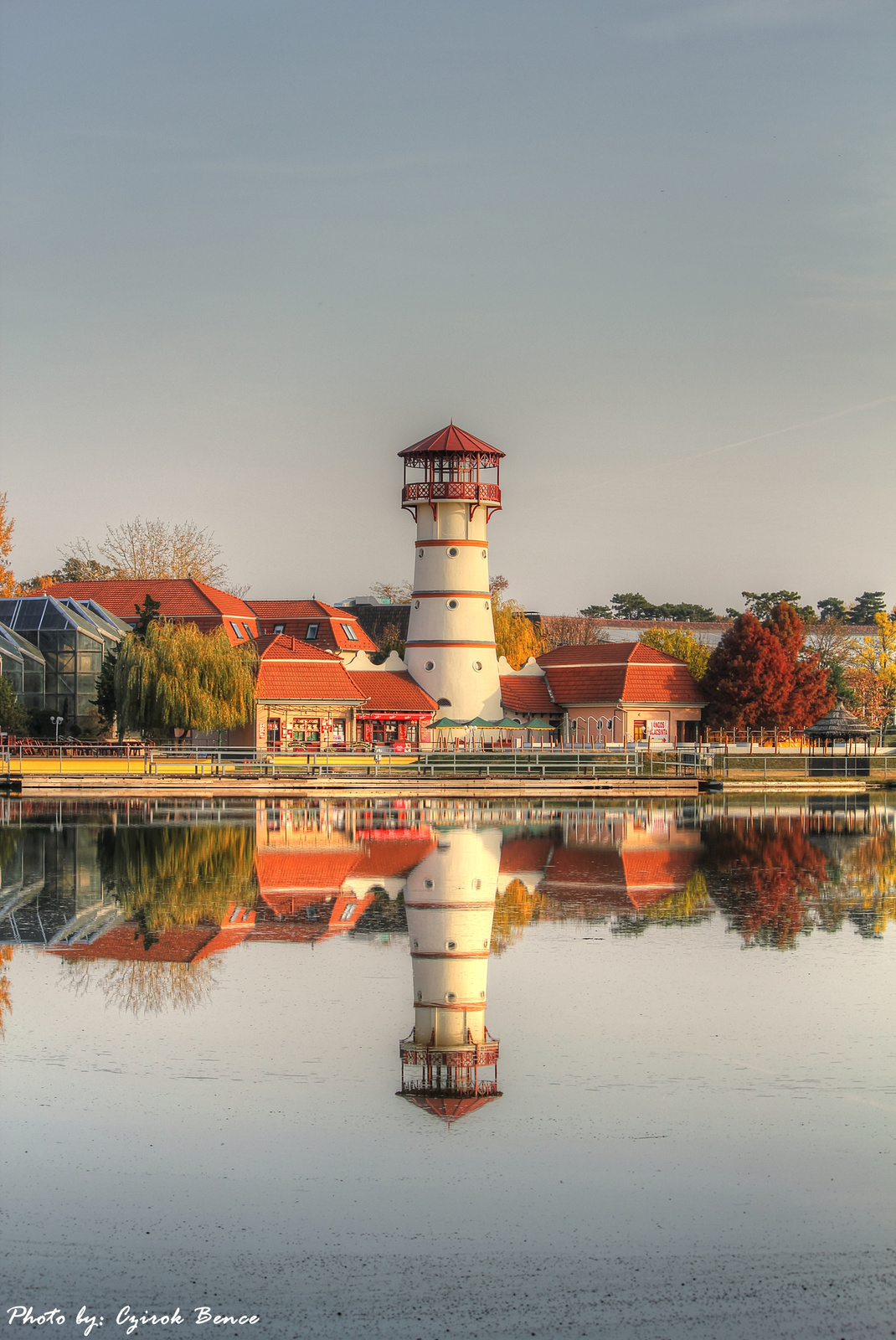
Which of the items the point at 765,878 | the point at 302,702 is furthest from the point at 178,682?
the point at 765,878

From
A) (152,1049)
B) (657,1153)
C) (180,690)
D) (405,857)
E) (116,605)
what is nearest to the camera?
(657,1153)

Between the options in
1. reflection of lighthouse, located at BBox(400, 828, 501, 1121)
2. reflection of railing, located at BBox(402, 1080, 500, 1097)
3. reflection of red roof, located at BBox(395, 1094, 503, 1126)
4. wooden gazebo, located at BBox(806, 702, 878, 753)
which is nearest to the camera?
reflection of red roof, located at BBox(395, 1094, 503, 1126)

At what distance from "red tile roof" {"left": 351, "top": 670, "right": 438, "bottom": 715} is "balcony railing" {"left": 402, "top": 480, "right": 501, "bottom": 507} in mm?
7500

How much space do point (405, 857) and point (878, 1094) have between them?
17030 millimetres

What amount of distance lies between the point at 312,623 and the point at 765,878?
41815mm

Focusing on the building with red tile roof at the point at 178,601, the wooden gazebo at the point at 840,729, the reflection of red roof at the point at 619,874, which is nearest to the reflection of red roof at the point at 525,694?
the wooden gazebo at the point at 840,729

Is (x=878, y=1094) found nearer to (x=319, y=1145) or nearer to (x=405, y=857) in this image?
(x=319, y=1145)

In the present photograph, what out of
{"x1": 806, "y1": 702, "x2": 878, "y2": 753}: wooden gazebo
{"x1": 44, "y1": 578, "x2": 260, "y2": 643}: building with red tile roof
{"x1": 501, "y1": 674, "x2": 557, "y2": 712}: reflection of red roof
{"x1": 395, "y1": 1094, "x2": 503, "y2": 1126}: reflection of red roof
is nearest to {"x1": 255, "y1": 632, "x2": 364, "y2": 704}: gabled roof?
{"x1": 44, "y1": 578, "x2": 260, "y2": 643}: building with red tile roof

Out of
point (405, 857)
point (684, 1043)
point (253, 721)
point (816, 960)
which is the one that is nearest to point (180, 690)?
point (253, 721)

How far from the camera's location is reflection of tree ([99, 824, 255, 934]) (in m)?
20.1

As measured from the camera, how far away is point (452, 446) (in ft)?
180

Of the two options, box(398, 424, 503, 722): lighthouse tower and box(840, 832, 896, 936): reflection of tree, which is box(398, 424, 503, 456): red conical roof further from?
box(840, 832, 896, 936): reflection of tree

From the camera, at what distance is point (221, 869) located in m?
25.2

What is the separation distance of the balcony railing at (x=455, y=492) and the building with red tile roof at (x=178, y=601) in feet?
32.3
